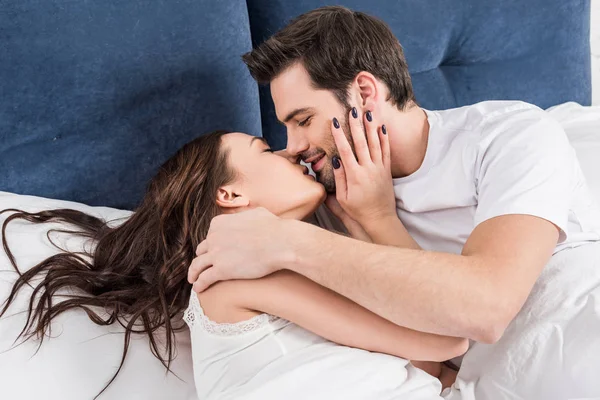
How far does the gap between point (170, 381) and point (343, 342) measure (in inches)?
13.9

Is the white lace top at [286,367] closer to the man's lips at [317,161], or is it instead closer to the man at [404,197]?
the man at [404,197]

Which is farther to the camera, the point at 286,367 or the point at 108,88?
the point at 108,88

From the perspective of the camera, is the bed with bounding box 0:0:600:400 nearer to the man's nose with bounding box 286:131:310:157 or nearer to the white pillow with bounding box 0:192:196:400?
the white pillow with bounding box 0:192:196:400

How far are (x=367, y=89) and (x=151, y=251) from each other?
1.96 ft

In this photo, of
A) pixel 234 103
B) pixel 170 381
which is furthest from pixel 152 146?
pixel 170 381

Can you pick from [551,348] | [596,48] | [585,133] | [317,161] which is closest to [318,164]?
[317,161]

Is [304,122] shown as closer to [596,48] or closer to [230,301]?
[230,301]

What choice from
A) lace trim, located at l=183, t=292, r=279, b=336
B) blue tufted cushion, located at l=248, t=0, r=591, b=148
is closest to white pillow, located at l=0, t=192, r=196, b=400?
lace trim, located at l=183, t=292, r=279, b=336

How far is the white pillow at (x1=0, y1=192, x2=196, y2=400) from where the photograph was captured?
3.97ft

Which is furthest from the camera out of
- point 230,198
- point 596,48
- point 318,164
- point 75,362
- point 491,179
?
point 596,48

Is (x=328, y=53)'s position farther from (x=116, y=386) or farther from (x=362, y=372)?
(x=116, y=386)

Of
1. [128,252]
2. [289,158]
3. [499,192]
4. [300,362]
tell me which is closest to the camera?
[300,362]

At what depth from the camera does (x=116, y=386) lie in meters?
1.26

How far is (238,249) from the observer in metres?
1.24
